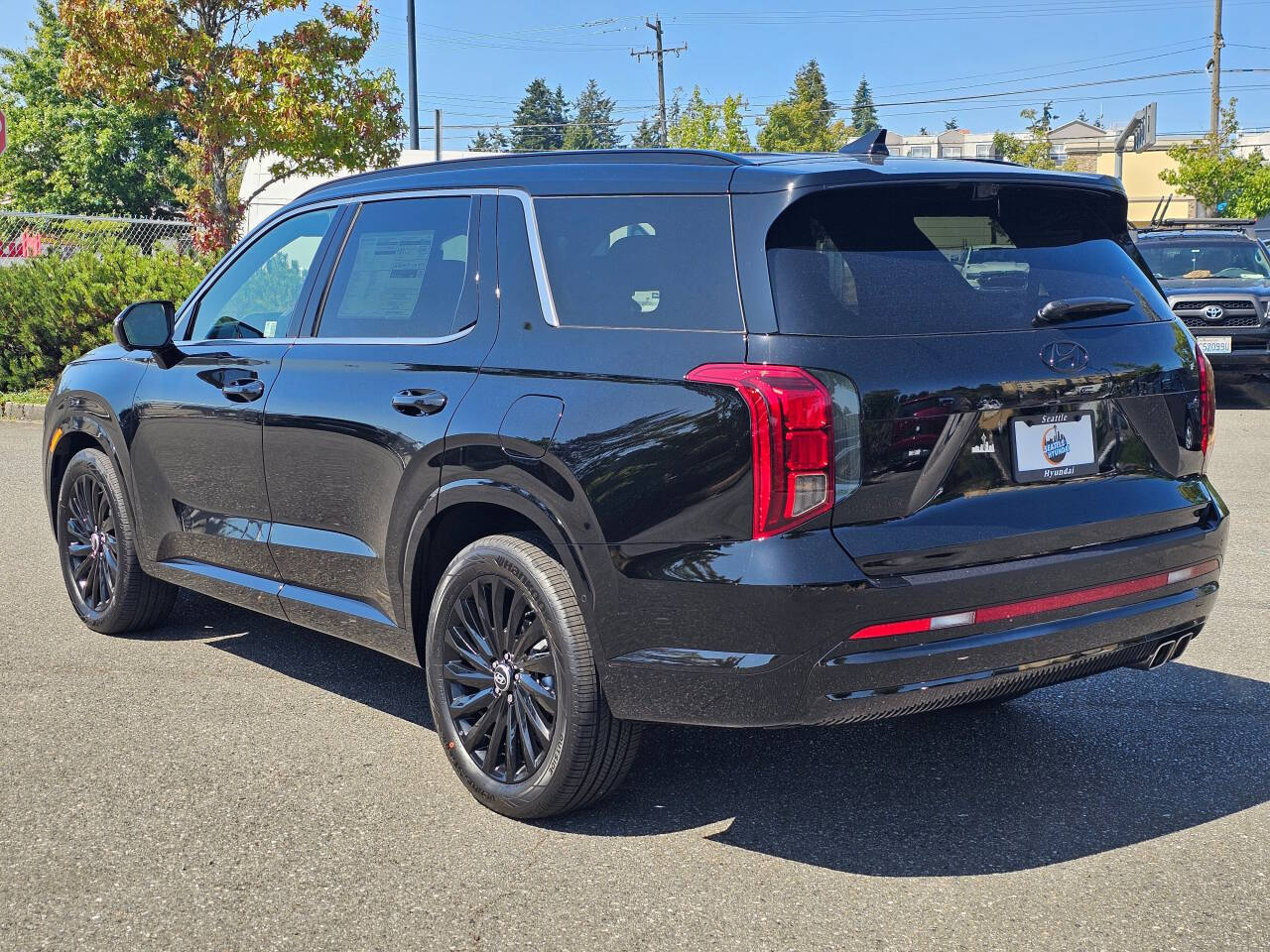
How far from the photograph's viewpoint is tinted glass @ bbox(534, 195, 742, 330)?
11.6 feet

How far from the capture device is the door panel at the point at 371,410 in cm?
416

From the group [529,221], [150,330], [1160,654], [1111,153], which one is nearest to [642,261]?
[529,221]

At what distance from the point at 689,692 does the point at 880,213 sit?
4.27ft

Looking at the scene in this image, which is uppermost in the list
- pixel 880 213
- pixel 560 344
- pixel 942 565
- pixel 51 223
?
pixel 51 223

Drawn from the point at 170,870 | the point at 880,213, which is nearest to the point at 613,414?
the point at 880,213

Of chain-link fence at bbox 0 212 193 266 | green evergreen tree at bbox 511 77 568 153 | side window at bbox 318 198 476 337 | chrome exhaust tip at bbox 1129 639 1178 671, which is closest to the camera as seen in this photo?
chrome exhaust tip at bbox 1129 639 1178 671

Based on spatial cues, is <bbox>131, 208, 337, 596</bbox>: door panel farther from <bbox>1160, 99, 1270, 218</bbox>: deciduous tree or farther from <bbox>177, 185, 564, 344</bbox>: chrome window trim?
<bbox>1160, 99, 1270, 218</bbox>: deciduous tree

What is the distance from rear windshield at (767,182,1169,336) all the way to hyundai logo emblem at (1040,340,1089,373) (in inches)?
3.8

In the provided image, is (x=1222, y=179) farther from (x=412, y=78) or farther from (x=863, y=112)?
(x=863, y=112)

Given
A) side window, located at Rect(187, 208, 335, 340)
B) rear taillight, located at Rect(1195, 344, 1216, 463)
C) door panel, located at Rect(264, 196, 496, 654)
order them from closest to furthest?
rear taillight, located at Rect(1195, 344, 1216, 463)
door panel, located at Rect(264, 196, 496, 654)
side window, located at Rect(187, 208, 335, 340)

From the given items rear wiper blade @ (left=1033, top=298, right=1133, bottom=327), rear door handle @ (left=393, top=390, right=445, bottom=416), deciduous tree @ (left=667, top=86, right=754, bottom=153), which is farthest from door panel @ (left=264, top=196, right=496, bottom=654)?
deciduous tree @ (left=667, top=86, right=754, bottom=153)

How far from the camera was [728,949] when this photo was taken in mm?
3166

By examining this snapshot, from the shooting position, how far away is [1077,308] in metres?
3.76

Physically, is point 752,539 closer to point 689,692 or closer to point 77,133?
point 689,692
